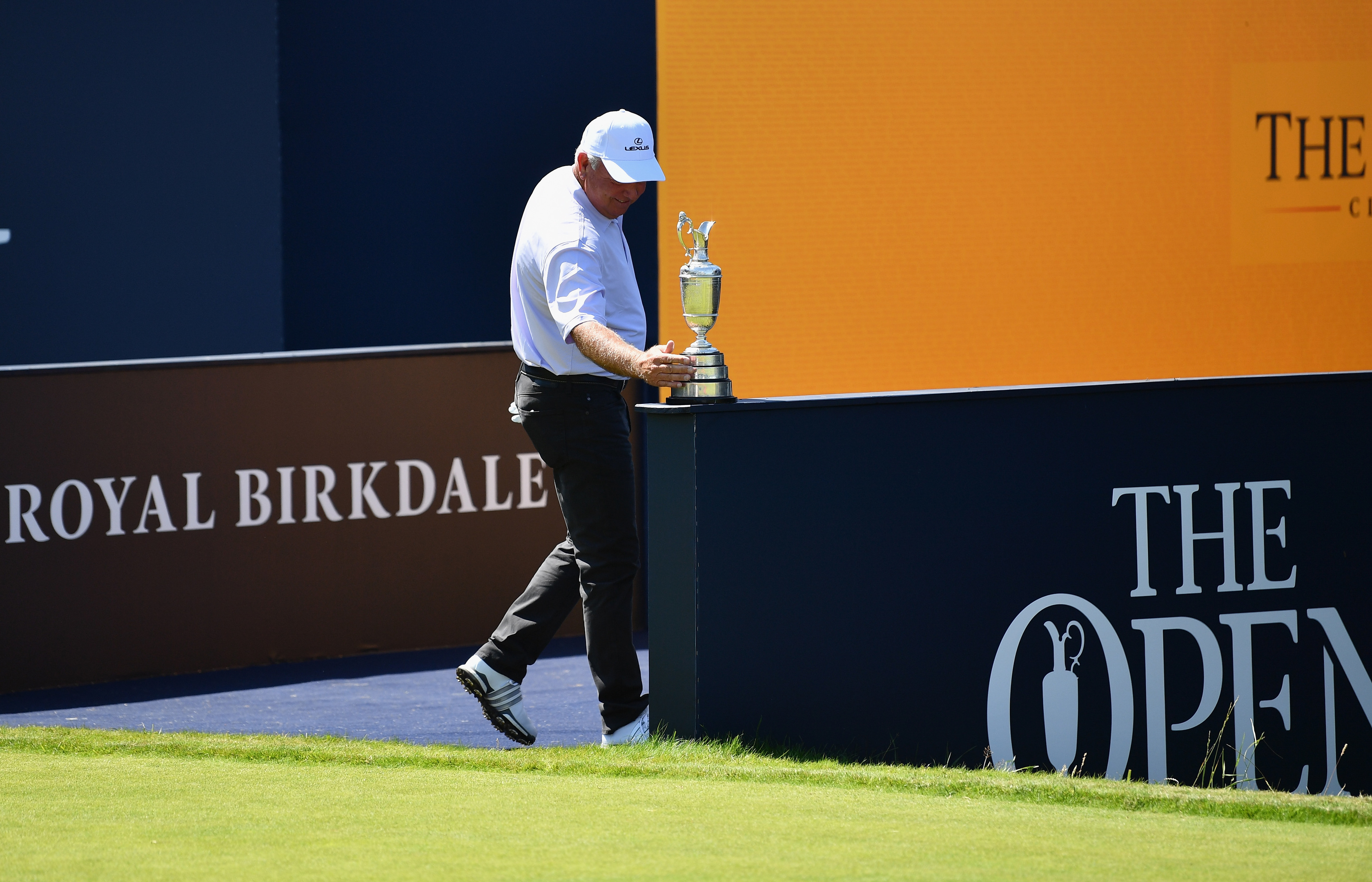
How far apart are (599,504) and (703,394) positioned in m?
0.42

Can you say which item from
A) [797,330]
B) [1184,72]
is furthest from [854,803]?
[1184,72]

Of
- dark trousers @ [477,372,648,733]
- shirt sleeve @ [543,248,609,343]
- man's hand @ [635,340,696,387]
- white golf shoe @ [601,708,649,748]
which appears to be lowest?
white golf shoe @ [601,708,649,748]

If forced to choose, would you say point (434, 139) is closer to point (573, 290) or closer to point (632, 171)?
point (632, 171)

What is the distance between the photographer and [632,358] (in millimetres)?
3932

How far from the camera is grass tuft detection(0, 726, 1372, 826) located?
3.49 metres

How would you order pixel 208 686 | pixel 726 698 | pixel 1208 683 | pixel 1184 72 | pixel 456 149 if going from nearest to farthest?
pixel 726 698 → pixel 1208 683 → pixel 208 686 → pixel 456 149 → pixel 1184 72

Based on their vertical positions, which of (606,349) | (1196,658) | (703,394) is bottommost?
(1196,658)

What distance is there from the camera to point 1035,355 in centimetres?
746

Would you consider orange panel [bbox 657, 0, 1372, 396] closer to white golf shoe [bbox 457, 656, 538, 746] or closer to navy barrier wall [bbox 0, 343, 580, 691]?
navy barrier wall [bbox 0, 343, 580, 691]

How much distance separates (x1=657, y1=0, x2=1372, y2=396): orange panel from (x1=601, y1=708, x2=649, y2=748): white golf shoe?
281 centimetres

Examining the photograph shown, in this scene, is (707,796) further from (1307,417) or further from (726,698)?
(1307,417)

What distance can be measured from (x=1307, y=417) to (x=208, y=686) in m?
3.39

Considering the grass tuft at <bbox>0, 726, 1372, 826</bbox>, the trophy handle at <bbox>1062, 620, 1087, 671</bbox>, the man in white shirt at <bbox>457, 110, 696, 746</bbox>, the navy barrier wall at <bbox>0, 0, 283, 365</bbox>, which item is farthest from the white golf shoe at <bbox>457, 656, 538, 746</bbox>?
the navy barrier wall at <bbox>0, 0, 283, 365</bbox>

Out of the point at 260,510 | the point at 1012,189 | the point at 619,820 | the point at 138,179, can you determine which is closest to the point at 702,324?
the point at 619,820
